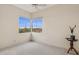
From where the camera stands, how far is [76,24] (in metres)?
1.90

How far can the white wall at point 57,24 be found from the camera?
1.95 meters

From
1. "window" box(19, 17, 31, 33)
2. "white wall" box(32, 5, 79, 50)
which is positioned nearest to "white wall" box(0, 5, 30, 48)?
"window" box(19, 17, 31, 33)

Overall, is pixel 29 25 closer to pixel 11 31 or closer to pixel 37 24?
pixel 37 24

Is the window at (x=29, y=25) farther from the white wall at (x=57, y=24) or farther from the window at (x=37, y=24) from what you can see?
the white wall at (x=57, y=24)

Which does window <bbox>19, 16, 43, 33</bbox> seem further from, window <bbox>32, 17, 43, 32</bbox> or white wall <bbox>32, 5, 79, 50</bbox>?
white wall <bbox>32, 5, 79, 50</bbox>

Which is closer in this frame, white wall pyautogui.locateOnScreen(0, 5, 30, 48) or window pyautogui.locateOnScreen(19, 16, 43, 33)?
window pyautogui.locateOnScreen(19, 16, 43, 33)

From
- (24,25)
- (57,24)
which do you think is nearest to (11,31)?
(24,25)

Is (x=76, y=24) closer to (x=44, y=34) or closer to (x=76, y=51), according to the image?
(x=76, y=51)

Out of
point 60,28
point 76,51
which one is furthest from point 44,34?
point 76,51

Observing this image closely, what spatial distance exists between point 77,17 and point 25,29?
1086 millimetres

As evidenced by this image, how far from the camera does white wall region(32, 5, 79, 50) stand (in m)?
1.95

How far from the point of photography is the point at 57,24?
6.82 feet

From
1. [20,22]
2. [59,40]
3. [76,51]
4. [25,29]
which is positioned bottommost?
[76,51]
